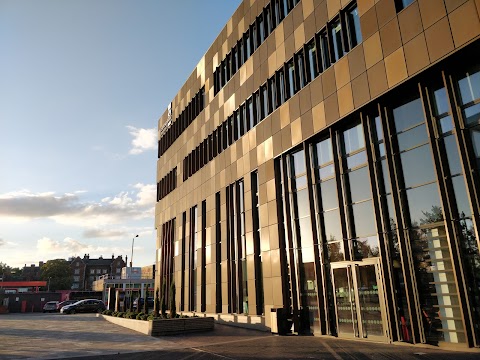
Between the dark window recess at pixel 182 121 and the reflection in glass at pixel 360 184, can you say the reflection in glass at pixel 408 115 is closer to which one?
the reflection in glass at pixel 360 184

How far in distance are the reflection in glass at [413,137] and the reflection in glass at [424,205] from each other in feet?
5.56

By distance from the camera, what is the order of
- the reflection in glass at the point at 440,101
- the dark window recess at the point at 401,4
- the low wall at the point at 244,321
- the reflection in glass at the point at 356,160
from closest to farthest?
the reflection in glass at the point at 440,101, the dark window recess at the point at 401,4, the reflection in glass at the point at 356,160, the low wall at the point at 244,321

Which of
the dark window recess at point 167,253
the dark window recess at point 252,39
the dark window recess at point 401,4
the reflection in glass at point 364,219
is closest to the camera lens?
the dark window recess at point 401,4

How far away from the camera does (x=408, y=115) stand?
46.1 feet

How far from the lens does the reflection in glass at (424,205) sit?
12.6 m

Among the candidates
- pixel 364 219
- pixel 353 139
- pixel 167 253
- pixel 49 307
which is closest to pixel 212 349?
pixel 364 219

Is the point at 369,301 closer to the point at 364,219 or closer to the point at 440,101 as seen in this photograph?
the point at 364,219

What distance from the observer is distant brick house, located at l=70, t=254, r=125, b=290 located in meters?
141

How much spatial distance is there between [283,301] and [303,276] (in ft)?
6.03

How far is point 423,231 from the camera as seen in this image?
12.9m

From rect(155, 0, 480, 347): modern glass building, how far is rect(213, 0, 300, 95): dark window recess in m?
0.12

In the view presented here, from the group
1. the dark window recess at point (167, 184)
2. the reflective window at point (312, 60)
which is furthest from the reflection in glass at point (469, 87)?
the dark window recess at point (167, 184)

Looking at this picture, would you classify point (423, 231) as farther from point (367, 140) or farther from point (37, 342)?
point (37, 342)

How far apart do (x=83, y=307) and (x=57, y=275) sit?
260 ft
